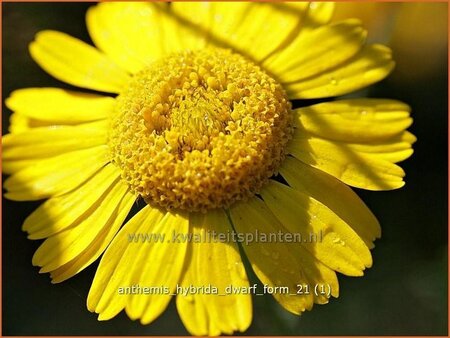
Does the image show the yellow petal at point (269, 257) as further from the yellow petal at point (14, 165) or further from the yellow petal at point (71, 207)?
the yellow petal at point (14, 165)

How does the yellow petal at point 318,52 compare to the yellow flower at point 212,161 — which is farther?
the yellow petal at point 318,52

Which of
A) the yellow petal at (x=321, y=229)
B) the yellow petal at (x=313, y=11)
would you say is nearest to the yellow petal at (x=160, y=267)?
the yellow petal at (x=321, y=229)

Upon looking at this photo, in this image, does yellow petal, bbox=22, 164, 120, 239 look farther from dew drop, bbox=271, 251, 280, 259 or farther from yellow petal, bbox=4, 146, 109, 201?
dew drop, bbox=271, 251, 280, 259

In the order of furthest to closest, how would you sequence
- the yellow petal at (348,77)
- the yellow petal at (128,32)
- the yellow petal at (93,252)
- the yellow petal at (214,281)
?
the yellow petal at (128,32)
the yellow petal at (348,77)
the yellow petal at (93,252)
the yellow petal at (214,281)

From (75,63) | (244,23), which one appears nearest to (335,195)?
(244,23)

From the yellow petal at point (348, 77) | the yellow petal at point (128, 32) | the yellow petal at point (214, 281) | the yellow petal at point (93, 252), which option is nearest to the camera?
the yellow petal at point (214, 281)

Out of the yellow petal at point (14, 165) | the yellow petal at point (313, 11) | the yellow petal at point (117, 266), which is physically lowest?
the yellow petal at point (117, 266)

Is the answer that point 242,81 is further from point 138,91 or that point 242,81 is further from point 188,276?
point 188,276
